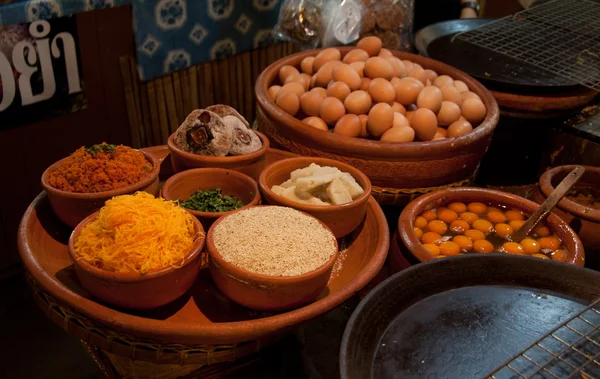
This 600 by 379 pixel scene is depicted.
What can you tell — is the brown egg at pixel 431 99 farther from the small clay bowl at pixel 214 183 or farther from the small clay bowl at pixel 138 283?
the small clay bowl at pixel 138 283

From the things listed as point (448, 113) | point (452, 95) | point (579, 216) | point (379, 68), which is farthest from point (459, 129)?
point (579, 216)

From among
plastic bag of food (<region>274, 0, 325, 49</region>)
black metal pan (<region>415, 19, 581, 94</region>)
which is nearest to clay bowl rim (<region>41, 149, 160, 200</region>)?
plastic bag of food (<region>274, 0, 325, 49</region>)

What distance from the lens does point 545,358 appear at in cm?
100

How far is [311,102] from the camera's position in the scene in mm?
2098

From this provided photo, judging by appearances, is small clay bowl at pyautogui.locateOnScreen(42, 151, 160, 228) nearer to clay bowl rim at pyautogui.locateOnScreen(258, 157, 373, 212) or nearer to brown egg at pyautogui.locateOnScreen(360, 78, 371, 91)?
clay bowl rim at pyautogui.locateOnScreen(258, 157, 373, 212)

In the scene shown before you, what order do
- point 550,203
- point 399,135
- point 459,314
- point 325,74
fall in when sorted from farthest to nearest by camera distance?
point 325,74 → point 399,135 → point 550,203 → point 459,314

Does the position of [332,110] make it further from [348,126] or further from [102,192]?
[102,192]

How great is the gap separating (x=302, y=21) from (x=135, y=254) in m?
1.94

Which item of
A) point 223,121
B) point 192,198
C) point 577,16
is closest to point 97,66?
point 223,121

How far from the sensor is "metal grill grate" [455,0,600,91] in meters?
2.38

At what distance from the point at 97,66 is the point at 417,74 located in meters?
1.75

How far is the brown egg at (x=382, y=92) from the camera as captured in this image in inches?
82.1

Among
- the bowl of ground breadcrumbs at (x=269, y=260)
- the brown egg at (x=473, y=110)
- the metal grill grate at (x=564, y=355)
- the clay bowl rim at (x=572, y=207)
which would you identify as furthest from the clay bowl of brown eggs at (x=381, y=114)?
the metal grill grate at (x=564, y=355)

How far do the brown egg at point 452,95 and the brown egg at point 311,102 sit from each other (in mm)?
549
